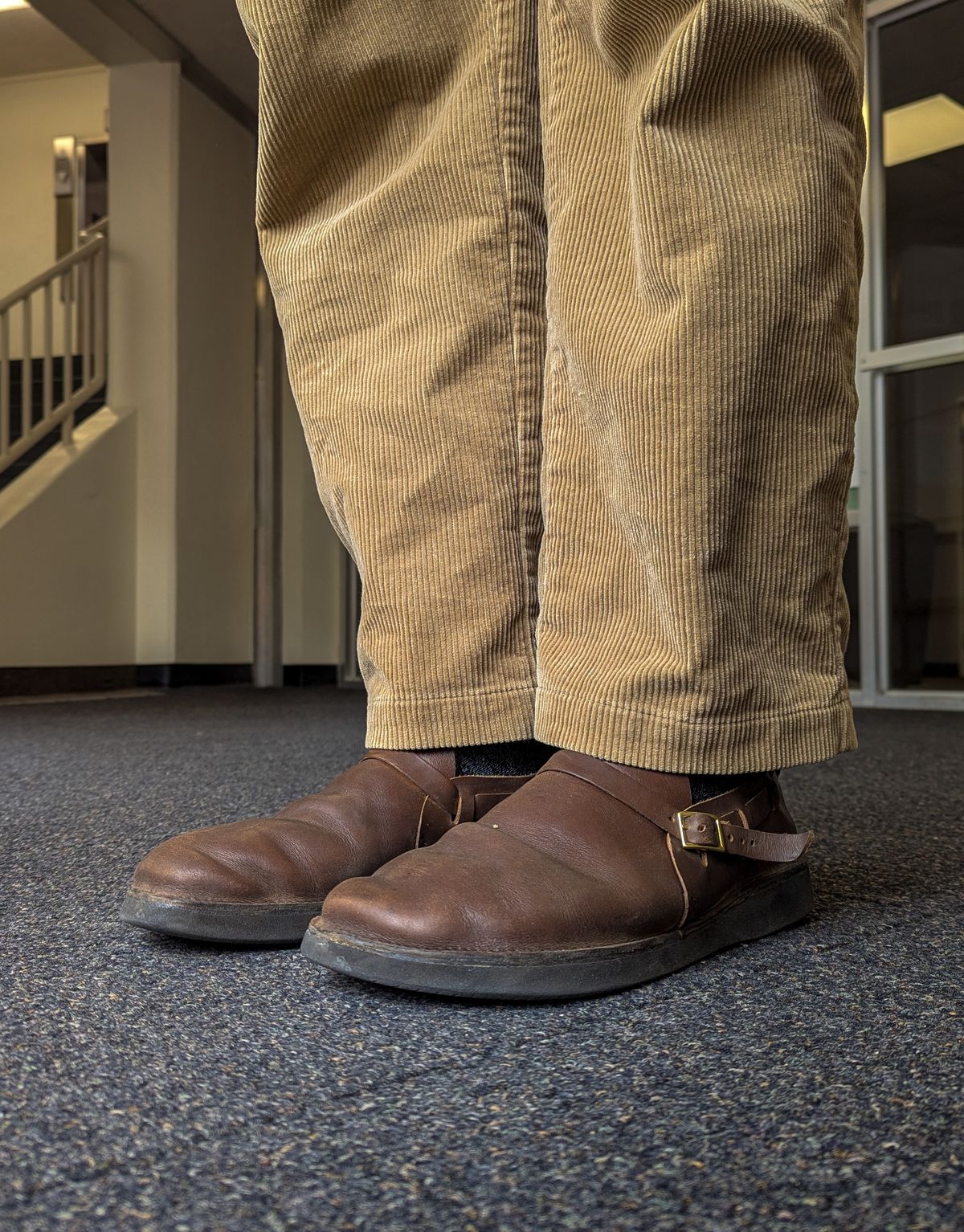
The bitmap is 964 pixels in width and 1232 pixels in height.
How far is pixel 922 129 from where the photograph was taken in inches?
119

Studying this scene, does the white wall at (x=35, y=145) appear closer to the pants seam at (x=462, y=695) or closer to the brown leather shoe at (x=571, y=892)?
the pants seam at (x=462, y=695)

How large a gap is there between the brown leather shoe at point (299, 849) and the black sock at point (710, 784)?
11 centimetres

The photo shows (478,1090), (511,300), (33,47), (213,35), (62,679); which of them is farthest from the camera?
(33,47)

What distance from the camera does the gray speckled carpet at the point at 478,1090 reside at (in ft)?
0.90

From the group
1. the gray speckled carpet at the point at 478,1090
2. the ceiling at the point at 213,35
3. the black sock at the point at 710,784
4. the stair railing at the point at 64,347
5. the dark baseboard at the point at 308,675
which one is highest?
the ceiling at the point at 213,35

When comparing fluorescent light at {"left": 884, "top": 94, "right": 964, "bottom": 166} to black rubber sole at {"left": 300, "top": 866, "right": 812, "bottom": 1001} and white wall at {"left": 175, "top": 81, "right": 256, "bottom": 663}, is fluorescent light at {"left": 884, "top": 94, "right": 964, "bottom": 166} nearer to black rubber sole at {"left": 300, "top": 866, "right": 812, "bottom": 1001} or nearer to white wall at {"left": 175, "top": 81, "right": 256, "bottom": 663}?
white wall at {"left": 175, "top": 81, "right": 256, "bottom": 663}

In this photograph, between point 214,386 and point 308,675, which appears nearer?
point 214,386

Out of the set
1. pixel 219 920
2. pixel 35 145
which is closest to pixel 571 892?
pixel 219 920

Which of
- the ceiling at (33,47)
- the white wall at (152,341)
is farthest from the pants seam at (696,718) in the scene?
the ceiling at (33,47)

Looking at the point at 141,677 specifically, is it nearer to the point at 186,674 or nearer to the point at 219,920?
the point at 186,674

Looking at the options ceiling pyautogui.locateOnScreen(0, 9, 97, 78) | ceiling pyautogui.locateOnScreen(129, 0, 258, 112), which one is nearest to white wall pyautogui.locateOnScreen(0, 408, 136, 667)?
ceiling pyautogui.locateOnScreen(129, 0, 258, 112)

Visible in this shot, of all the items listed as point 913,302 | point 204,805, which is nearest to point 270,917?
point 204,805

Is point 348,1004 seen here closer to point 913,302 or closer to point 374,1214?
point 374,1214

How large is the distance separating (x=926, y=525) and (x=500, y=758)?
2.69 metres
